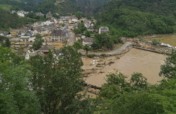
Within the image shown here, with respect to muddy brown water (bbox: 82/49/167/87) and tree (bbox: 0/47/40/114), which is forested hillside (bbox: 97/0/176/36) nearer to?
muddy brown water (bbox: 82/49/167/87)

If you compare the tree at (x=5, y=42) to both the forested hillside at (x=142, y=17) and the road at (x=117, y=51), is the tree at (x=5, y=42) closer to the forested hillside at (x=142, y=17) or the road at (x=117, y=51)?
the road at (x=117, y=51)

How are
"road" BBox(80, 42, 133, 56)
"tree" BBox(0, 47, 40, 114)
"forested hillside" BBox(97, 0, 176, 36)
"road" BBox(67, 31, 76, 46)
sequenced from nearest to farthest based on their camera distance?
"tree" BBox(0, 47, 40, 114) → "road" BBox(80, 42, 133, 56) → "road" BBox(67, 31, 76, 46) → "forested hillside" BBox(97, 0, 176, 36)

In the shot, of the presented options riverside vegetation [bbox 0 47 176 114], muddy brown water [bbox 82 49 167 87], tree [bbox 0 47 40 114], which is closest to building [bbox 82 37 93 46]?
muddy brown water [bbox 82 49 167 87]

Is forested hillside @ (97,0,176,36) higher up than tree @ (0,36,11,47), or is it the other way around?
forested hillside @ (97,0,176,36)

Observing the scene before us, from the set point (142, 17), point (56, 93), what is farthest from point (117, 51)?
point (56, 93)

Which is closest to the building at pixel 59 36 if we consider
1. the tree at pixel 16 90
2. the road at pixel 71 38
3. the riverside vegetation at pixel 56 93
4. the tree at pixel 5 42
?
the road at pixel 71 38

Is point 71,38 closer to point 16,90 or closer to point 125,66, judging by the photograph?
point 125,66
